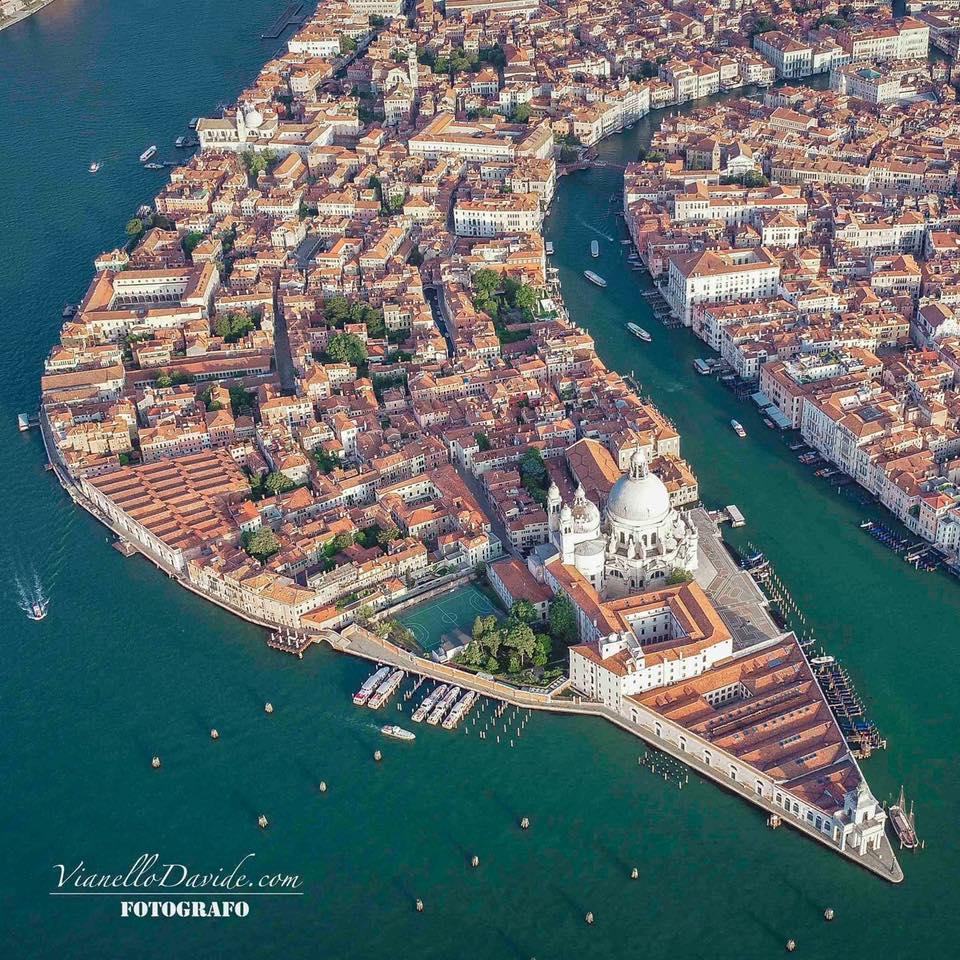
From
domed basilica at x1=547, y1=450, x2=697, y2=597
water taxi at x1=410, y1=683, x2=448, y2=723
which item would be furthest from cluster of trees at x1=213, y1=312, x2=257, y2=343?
water taxi at x1=410, y1=683, x2=448, y2=723

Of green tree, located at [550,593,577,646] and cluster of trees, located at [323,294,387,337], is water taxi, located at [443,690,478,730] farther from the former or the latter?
cluster of trees, located at [323,294,387,337]

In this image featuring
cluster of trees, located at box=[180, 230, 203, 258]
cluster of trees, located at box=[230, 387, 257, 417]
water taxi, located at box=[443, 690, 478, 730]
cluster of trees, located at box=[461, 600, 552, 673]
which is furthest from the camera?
cluster of trees, located at box=[180, 230, 203, 258]

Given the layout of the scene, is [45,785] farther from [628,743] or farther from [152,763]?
[628,743]

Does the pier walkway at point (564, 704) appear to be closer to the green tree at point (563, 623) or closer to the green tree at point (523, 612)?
the green tree at point (563, 623)

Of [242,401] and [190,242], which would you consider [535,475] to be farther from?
[190,242]

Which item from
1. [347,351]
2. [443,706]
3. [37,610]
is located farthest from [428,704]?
[347,351]

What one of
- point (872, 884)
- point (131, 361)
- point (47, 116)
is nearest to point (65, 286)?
point (131, 361)
